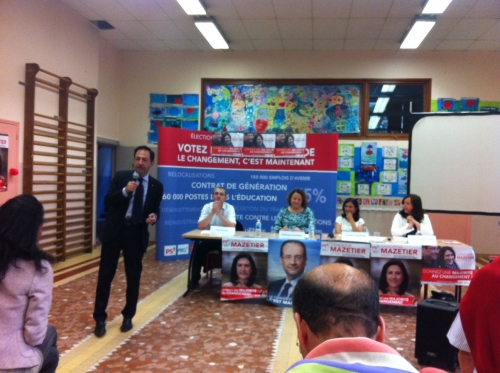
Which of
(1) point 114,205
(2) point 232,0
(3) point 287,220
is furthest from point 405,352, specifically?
(2) point 232,0

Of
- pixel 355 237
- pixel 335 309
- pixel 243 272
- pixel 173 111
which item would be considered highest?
pixel 173 111

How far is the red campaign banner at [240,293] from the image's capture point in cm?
449

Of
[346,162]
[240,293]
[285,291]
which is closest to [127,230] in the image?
[240,293]

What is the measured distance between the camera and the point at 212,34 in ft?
22.7

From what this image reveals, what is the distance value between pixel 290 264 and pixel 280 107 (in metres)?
4.27

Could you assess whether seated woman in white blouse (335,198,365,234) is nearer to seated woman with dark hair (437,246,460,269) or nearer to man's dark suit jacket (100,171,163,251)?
seated woman with dark hair (437,246,460,269)

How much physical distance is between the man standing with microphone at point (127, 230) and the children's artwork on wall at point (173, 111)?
464cm

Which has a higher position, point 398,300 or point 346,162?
point 346,162

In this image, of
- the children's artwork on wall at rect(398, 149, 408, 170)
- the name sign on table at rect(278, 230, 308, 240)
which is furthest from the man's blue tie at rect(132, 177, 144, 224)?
the children's artwork on wall at rect(398, 149, 408, 170)

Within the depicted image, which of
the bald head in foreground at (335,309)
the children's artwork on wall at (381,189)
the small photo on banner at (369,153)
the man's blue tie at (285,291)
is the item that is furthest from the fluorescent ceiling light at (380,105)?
the bald head in foreground at (335,309)

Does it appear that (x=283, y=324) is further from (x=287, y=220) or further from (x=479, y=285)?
(x=479, y=285)

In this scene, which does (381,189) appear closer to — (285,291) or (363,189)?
(363,189)

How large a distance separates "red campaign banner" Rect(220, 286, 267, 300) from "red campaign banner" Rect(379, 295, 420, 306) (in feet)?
4.21

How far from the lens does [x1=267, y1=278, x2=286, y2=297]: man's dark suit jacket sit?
173 inches
